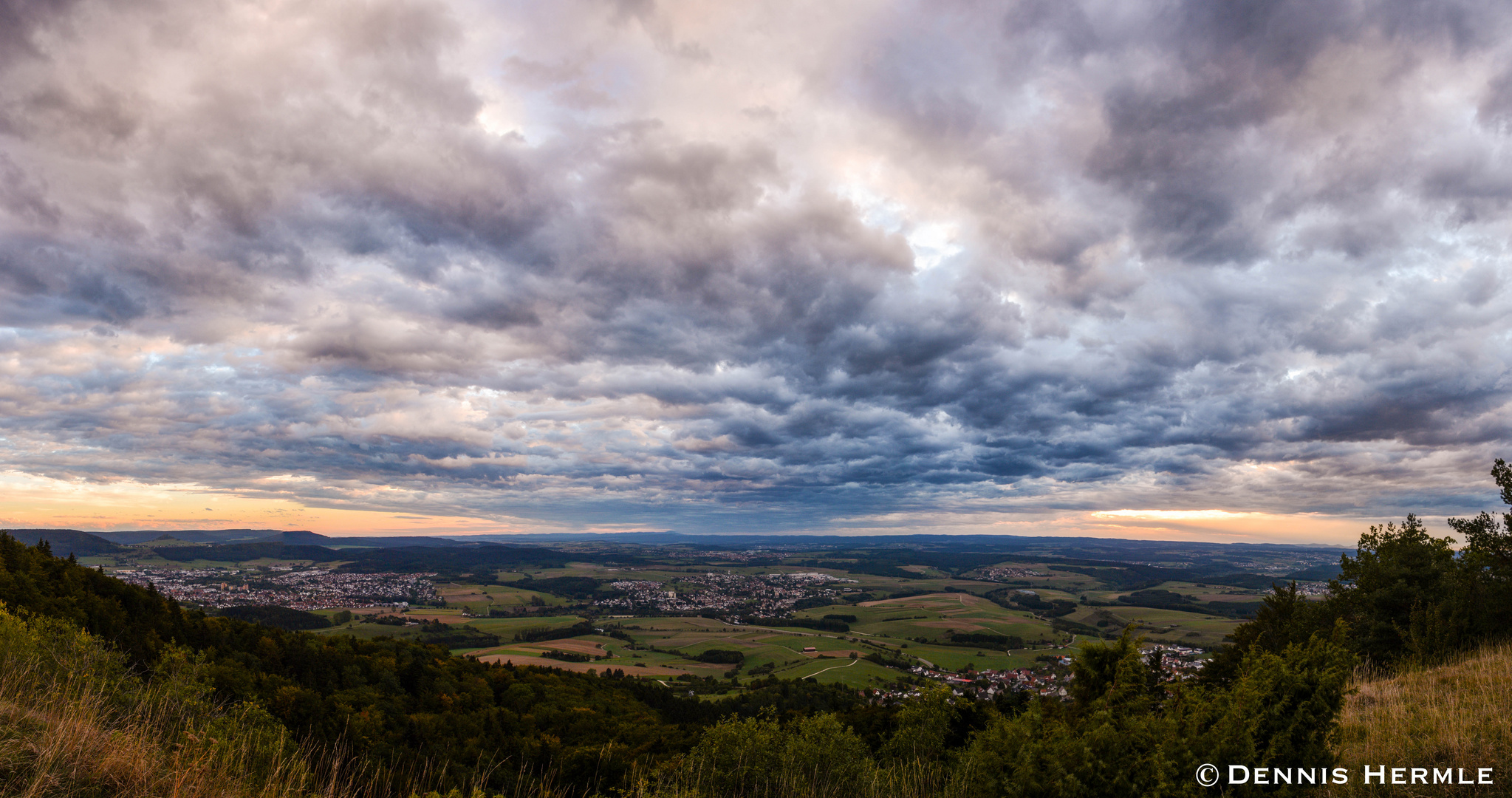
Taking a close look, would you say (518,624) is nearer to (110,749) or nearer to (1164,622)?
(1164,622)

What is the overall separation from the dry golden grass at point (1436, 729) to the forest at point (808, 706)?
3.13ft

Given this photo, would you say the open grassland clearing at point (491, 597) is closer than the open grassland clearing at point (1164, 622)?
No

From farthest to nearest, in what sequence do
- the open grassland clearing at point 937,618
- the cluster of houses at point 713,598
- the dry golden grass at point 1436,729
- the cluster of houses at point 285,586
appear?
the cluster of houses at point 713,598
the cluster of houses at point 285,586
the open grassland clearing at point 937,618
the dry golden grass at point 1436,729

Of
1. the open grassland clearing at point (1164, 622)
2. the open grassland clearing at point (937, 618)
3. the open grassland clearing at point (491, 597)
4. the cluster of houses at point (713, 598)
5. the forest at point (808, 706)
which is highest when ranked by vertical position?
the forest at point (808, 706)

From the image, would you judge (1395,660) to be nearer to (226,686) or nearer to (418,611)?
(226,686)

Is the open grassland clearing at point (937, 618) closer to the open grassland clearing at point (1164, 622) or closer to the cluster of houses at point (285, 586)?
the open grassland clearing at point (1164, 622)

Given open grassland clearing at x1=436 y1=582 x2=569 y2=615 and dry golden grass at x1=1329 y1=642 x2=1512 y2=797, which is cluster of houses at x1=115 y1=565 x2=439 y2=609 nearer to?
open grassland clearing at x1=436 y1=582 x2=569 y2=615

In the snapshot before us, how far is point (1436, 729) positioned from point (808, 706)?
148 ft

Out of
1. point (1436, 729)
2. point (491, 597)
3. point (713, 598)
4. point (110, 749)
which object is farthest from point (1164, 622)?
point (491, 597)

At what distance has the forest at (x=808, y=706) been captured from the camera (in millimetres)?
8000

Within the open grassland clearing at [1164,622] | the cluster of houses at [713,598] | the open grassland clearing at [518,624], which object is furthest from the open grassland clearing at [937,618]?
the open grassland clearing at [518,624]

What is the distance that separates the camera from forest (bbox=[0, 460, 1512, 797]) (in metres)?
8.00

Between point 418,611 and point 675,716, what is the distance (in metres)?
100

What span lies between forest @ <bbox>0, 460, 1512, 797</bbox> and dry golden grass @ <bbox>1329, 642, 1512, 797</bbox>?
954 millimetres
